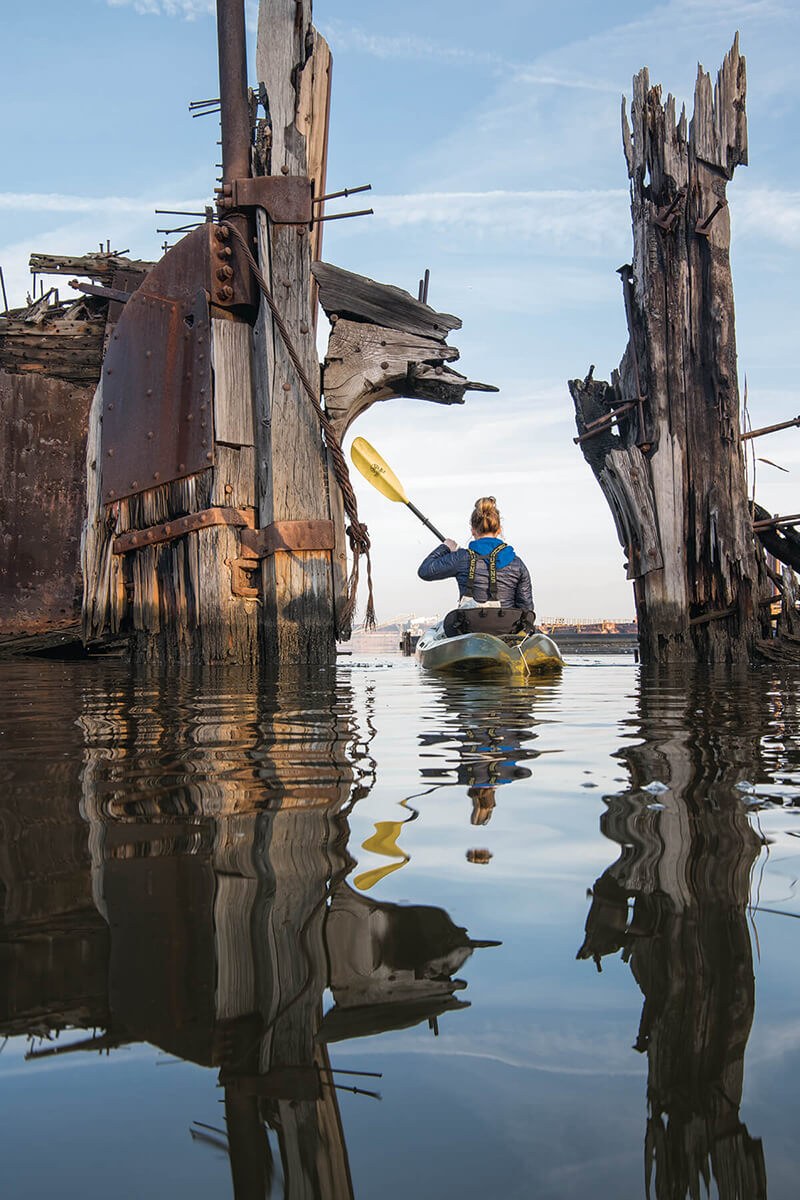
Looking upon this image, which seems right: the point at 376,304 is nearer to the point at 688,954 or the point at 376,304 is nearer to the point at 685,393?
the point at 685,393

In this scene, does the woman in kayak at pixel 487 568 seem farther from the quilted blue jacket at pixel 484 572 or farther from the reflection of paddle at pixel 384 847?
the reflection of paddle at pixel 384 847

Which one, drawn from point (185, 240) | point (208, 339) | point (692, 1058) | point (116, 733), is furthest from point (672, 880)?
point (185, 240)

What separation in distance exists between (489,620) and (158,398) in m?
3.71

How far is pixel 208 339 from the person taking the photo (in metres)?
8.49

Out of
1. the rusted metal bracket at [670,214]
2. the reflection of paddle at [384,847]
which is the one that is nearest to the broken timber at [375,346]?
the rusted metal bracket at [670,214]

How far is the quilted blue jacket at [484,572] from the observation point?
1012 cm

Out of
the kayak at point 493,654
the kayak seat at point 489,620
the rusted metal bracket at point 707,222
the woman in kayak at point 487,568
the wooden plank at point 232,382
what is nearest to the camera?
the wooden plank at point 232,382

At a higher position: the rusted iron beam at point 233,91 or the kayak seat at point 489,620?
the rusted iron beam at point 233,91

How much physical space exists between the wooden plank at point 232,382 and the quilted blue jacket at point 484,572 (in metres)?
2.74

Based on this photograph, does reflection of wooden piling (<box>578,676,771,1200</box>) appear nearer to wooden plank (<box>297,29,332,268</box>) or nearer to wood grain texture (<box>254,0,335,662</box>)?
wood grain texture (<box>254,0,335,662</box>)

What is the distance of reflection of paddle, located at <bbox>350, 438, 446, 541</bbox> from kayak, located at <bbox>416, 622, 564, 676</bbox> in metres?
1.90

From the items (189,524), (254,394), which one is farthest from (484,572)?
(189,524)

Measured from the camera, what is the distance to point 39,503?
454 inches

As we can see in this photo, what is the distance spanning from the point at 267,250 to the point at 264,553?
2.59 meters
